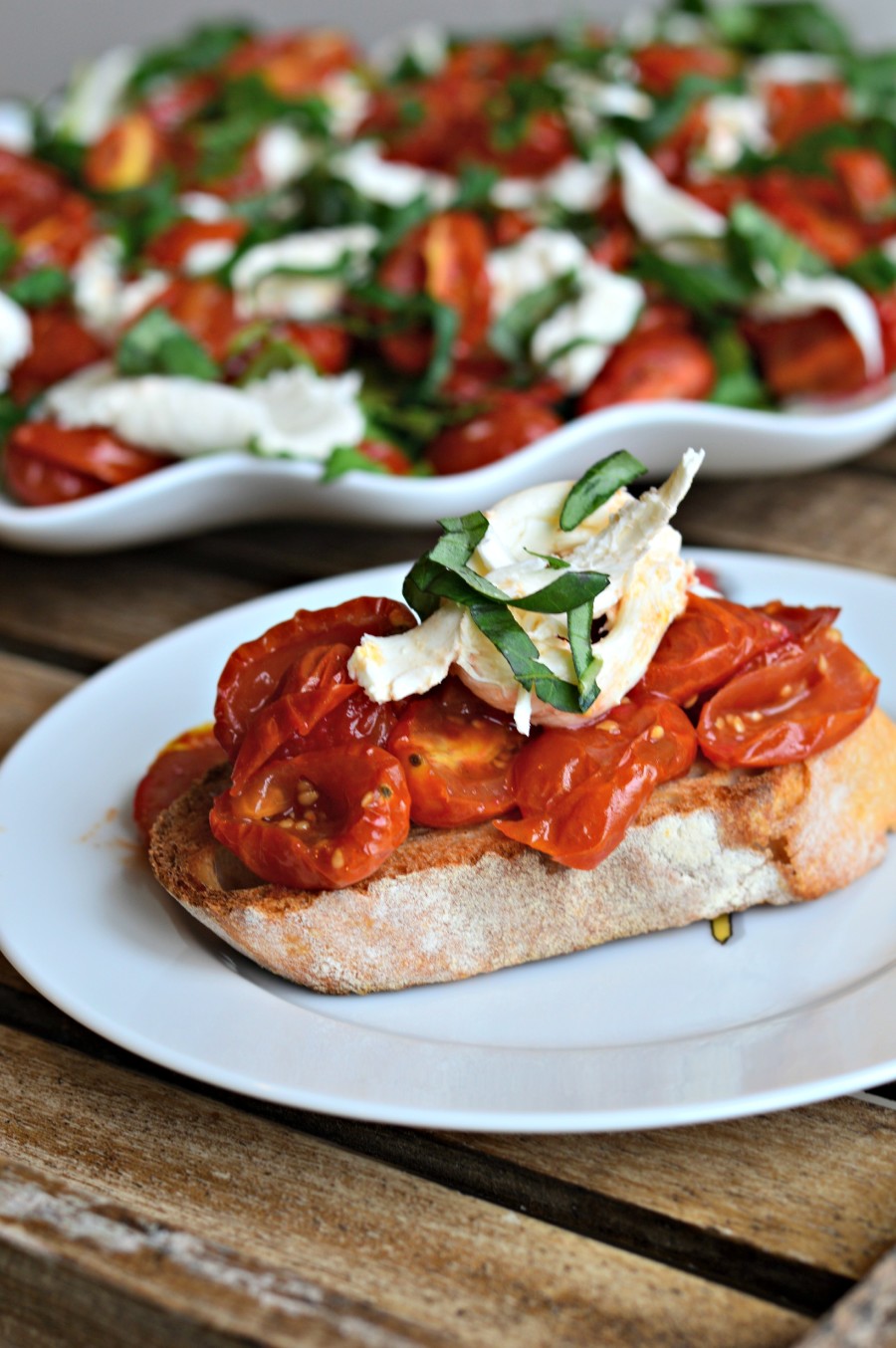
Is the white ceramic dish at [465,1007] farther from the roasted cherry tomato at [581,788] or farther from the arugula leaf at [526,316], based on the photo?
the arugula leaf at [526,316]

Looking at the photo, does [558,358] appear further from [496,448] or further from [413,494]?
[413,494]

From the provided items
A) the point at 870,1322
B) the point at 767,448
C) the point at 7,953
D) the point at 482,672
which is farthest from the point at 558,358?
the point at 870,1322

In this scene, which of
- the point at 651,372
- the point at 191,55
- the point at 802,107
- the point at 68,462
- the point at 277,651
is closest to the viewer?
the point at 277,651

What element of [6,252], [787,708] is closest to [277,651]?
[787,708]

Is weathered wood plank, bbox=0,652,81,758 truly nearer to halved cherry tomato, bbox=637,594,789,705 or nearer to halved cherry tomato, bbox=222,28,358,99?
halved cherry tomato, bbox=637,594,789,705

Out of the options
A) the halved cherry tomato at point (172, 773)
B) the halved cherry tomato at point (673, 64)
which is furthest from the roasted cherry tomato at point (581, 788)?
the halved cherry tomato at point (673, 64)

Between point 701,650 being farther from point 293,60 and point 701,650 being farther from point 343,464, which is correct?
point 293,60

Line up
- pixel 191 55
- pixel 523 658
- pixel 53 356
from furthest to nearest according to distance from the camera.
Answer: pixel 191 55
pixel 53 356
pixel 523 658
